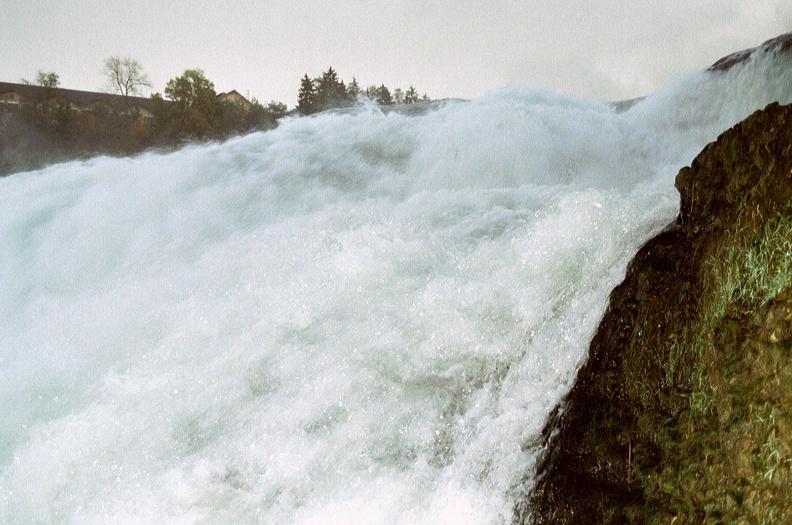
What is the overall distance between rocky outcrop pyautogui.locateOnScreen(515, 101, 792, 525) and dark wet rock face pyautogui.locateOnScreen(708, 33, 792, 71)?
13.7ft

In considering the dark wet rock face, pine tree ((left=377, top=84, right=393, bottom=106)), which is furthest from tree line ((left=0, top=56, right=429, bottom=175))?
the dark wet rock face

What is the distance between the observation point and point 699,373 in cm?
175

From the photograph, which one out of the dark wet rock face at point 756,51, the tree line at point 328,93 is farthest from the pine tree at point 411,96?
the dark wet rock face at point 756,51

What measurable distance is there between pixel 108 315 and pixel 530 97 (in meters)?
5.80

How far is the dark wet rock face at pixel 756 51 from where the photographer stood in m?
5.02

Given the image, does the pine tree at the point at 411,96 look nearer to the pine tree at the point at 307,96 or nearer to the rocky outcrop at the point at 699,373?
the pine tree at the point at 307,96

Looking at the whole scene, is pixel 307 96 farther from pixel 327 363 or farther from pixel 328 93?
pixel 327 363

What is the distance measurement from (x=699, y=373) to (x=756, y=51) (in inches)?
198

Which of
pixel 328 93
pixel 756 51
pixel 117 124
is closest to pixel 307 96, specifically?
pixel 328 93

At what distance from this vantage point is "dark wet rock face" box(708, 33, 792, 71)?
16.5 feet

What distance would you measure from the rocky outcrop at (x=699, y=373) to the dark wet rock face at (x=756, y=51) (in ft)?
13.7

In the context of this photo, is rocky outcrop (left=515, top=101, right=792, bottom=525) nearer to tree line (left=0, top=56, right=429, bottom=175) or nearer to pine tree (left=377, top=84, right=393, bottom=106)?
tree line (left=0, top=56, right=429, bottom=175)

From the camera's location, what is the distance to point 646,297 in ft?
6.39

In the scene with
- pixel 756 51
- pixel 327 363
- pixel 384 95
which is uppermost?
pixel 384 95
